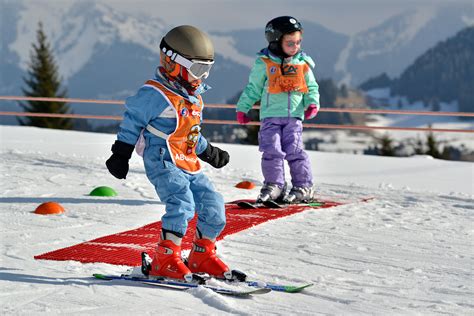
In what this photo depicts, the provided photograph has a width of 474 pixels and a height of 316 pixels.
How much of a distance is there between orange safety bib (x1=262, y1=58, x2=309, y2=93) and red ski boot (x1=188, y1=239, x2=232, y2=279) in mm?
3440

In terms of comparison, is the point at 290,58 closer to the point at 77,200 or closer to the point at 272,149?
the point at 272,149

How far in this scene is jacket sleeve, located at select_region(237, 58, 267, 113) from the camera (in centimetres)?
805

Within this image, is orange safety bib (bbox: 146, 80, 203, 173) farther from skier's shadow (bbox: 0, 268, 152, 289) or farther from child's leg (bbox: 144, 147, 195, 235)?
skier's shadow (bbox: 0, 268, 152, 289)

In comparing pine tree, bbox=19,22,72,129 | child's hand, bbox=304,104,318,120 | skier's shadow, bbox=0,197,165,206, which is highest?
pine tree, bbox=19,22,72,129

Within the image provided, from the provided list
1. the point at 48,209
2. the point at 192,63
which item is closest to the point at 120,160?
the point at 192,63

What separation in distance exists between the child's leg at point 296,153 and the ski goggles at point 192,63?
135 inches

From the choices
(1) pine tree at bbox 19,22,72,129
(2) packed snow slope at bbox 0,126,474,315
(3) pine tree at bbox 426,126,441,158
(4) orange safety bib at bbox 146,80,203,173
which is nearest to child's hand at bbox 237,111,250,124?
(2) packed snow slope at bbox 0,126,474,315

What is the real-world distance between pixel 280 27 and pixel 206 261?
144 inches

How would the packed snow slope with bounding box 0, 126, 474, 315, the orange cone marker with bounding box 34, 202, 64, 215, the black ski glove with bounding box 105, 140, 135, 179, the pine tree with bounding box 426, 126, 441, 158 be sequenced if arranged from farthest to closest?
the pine tree with bounding box 426, 126, 441, 158 < the orange cone marker with bounding box 34, 202, 64, 215 < the black ski glove with bounding box 105, 140, 135, 179 < the packed snow slope with bounding box 0, 126, 474, 315

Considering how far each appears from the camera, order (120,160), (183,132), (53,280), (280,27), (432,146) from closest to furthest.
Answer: (120,160), (53,280), (183,132), (280,27), (432,146)

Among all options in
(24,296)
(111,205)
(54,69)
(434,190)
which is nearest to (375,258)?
(24,296)

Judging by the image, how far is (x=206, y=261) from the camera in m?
4.75

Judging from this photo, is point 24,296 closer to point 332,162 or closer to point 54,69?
point 332,162

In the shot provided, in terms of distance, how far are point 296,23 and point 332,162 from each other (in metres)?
5.19
